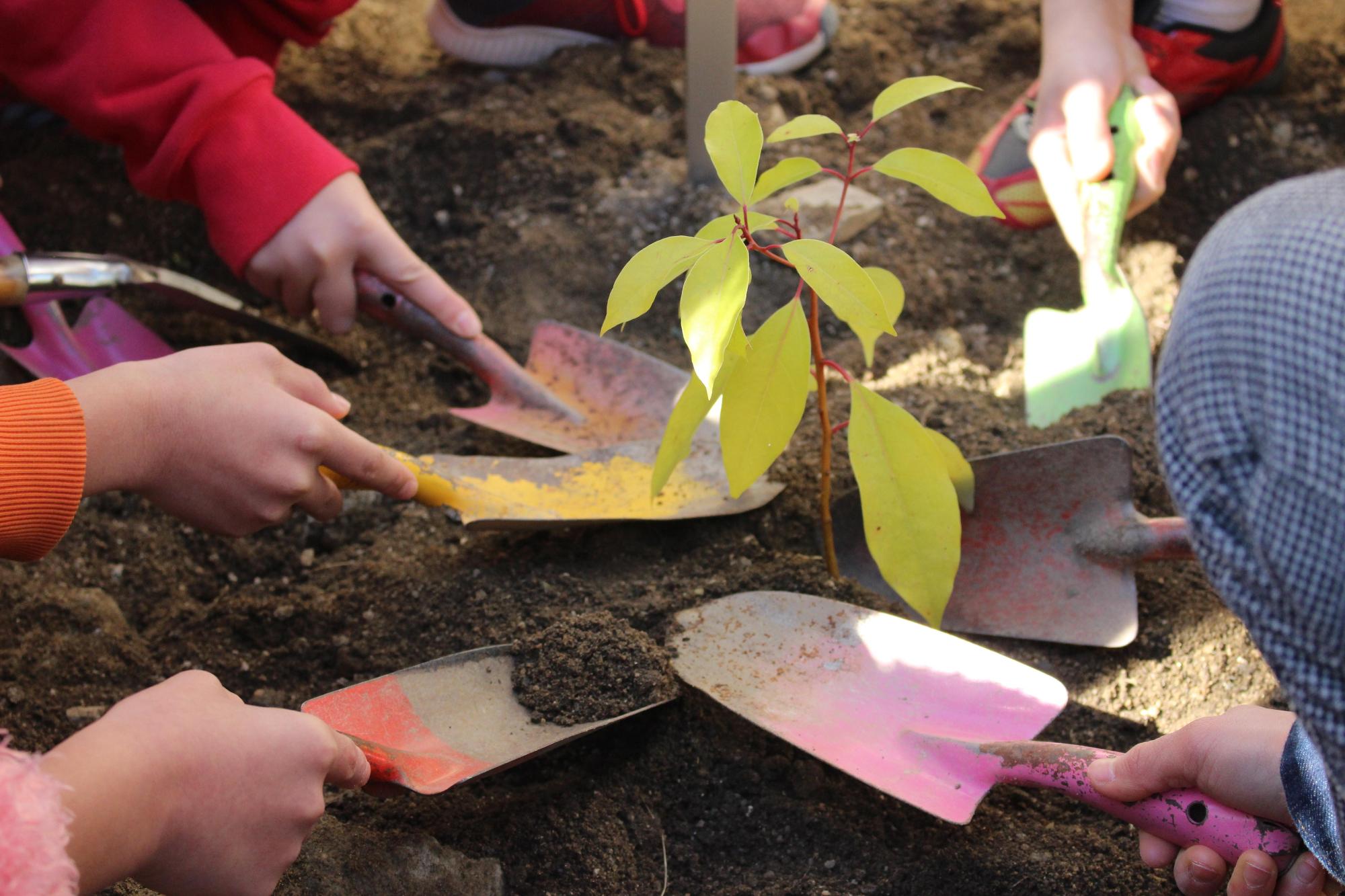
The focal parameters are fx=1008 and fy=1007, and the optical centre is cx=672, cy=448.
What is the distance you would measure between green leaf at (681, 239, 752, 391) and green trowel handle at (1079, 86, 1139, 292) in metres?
0.87

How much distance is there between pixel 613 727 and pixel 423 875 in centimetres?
24

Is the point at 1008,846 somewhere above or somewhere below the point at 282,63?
below

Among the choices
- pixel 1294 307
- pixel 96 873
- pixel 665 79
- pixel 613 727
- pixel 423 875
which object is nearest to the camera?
pixel 1294 307

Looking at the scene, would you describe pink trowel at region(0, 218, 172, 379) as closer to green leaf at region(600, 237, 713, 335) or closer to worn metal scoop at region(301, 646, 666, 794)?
worn metal scoop at region(301, 646, 666, 794)

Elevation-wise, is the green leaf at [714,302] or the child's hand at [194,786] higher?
the green leaf at [714,302]

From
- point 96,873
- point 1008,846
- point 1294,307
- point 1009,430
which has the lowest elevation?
point 1008,846

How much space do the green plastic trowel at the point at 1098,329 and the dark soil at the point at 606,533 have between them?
0.06 meters

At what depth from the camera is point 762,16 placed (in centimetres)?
201

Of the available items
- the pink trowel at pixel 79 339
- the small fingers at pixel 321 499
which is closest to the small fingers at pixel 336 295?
the pink trowel at pixel 79 339

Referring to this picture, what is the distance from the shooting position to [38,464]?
2.87 ft

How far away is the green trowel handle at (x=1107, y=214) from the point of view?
1.48 m

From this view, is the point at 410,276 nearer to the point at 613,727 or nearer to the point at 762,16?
the point at 613,727

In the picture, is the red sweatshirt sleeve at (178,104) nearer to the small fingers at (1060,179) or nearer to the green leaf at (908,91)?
the green leaf at (908,91)

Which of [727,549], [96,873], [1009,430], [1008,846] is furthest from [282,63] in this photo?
[1008,846]
